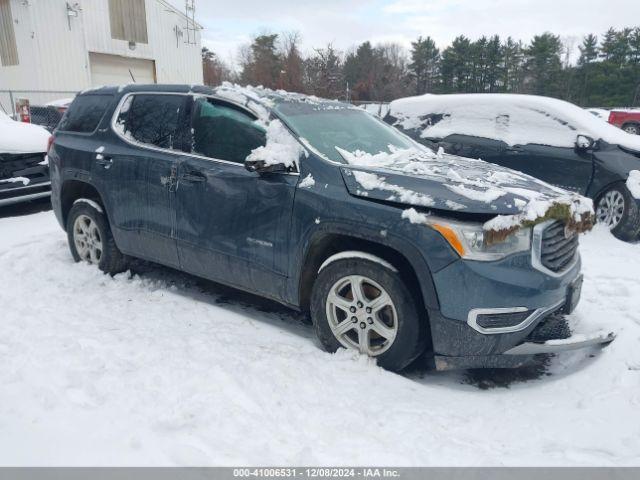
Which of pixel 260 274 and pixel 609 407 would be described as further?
pixel 260 274

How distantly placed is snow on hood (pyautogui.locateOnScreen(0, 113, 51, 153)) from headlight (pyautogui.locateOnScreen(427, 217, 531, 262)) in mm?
6735

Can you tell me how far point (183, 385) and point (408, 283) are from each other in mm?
1475

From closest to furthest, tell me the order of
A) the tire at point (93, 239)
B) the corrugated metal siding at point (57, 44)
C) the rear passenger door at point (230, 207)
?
the rear passenger door at point (230, 207) → the tire at point (93, 239) → the corrugated metal siding at point (57, 44)

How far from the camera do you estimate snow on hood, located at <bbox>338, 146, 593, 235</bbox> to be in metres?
2.90

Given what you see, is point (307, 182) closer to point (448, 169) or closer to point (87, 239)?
point (448, 169)

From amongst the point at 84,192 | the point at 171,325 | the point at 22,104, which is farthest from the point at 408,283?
the point at 22,104

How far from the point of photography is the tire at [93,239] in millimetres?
4754

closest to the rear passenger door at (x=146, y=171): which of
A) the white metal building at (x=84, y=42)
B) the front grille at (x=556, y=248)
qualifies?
the front grille at (x=556, y=248)

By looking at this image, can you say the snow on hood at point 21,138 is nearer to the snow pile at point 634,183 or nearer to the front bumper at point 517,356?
the front bumper at point 517,356

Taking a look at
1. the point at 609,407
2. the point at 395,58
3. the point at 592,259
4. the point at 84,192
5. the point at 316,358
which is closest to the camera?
the point at 609,407

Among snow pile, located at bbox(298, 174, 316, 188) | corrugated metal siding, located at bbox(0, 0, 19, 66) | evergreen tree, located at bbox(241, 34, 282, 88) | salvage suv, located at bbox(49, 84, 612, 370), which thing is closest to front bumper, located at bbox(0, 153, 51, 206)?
salvage suv, located at bbox(49, 84, 612, 370)

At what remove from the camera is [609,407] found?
9.39ft

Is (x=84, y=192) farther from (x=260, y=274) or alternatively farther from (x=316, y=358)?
(x=316, y=358)

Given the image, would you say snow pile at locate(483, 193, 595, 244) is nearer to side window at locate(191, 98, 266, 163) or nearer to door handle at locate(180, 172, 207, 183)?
side window at locate(191, 98, 266, 163)
